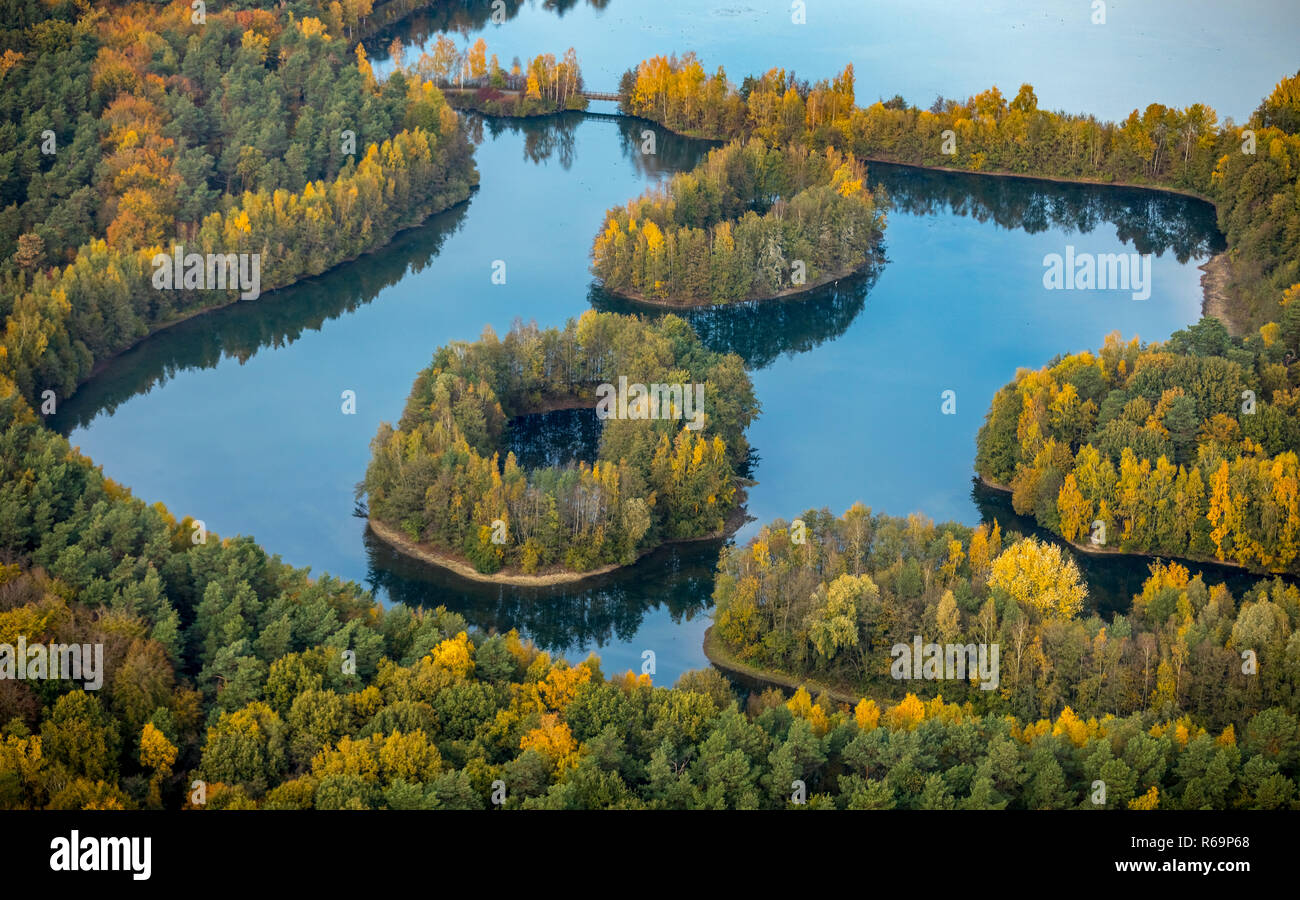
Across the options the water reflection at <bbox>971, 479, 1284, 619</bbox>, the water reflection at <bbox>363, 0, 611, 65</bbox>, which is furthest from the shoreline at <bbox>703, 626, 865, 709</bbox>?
the water reflection at <bbox>363, 0, 611, 65</bbox>

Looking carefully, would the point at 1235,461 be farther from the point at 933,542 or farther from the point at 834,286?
the point at 834,286

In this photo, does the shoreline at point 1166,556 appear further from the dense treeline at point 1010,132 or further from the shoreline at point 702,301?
the dense treeline at point 1010,132

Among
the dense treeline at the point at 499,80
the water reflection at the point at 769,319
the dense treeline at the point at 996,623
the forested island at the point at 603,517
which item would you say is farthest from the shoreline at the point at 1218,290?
the dense treeline at the point at 499,80

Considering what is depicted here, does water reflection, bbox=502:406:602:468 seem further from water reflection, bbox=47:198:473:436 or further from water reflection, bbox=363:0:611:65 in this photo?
water reflection, bbox=363:0:611:65

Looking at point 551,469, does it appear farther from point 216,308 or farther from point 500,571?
point 216,308

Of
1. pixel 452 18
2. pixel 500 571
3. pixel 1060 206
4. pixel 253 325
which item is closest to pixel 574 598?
pixel 500 571

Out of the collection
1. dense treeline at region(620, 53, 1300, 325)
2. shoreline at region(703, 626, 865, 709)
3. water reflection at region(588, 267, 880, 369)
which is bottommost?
shoreline at region(703, 626, 865, 709)
